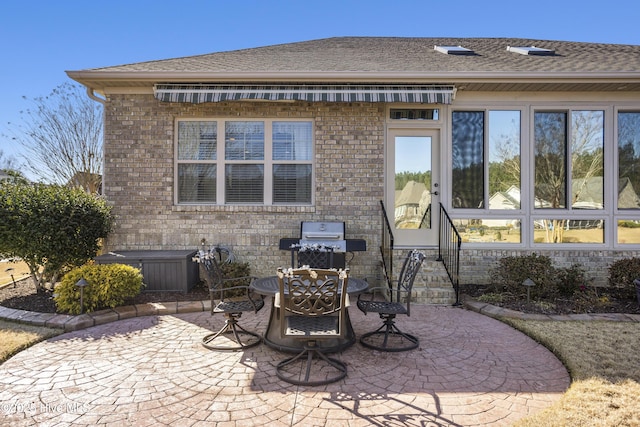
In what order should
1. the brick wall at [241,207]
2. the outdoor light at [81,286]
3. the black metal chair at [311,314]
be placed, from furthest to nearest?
1. the brick wall at [241,207]
2. the outdoor light at [81,286]
3. the black metal chair at [311,314]

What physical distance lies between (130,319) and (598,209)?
7740 millimetres

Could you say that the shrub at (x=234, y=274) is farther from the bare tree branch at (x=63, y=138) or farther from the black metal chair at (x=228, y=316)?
the bare tree branch at (x=63, y=138)

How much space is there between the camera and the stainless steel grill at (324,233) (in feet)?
19.6

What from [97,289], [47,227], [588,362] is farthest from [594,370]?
[47,227]

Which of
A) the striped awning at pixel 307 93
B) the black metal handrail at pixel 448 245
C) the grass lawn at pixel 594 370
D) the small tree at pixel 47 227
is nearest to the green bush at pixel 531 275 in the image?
the black metal handrail at pixel 448 245

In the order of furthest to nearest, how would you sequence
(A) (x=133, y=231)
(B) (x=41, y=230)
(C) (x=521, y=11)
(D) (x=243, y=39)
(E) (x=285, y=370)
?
A: (D) (x=243, y=39) < (C) (x=521, y=11) < (A) (x=133, y=231) < (B) (x=41, y=230) < (E) (x=285, y=370)

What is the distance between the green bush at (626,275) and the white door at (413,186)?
8.92 feet

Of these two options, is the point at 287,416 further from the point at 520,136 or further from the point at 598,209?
the point at 598,209

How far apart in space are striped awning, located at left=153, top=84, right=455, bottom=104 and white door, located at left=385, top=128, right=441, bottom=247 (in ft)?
2.76

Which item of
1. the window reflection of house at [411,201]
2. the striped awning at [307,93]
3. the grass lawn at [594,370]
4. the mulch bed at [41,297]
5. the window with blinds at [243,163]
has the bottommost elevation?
the grass lawn at [594,370]

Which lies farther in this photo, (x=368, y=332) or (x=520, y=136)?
(x=520, y=136)

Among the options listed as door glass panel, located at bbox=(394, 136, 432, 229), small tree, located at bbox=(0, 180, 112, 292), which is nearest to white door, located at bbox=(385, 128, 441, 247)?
door glass panel, located at bbox=(394, 136, 432, 229)

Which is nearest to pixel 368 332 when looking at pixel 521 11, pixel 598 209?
pixel 598 209

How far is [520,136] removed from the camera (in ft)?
22.0
